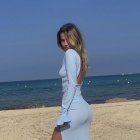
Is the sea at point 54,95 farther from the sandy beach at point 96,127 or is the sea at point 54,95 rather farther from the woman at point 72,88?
the woman at point 72,88

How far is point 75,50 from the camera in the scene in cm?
426

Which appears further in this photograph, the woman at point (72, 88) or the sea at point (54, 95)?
the sea at point (54, 95)

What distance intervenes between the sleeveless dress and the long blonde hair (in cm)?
5

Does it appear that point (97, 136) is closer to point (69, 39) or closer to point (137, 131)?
point (137, 131)

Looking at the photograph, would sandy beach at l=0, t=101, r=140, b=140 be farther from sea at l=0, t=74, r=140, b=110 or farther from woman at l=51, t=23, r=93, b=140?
woman at l=51, t=23, r=93, b=140

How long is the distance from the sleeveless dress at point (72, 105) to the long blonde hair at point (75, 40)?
46 mm

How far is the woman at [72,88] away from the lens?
13.7 ft

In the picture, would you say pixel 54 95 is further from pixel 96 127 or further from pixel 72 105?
pixel 72 105

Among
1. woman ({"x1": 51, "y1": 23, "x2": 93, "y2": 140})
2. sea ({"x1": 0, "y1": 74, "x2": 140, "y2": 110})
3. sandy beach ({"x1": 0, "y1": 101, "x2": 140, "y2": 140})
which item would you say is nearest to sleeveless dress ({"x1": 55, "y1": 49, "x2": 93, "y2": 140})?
woman ({"x1": 51, "y1": 23, "x2": 93, "y2": 140})

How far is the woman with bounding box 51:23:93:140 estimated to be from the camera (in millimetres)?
4180

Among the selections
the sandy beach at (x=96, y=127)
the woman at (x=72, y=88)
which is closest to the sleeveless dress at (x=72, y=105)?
the woman at (x=72, y=88)

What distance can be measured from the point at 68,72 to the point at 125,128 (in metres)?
8.97

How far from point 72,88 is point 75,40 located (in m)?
0.41

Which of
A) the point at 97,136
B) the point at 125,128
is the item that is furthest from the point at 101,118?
the point at 97,136
